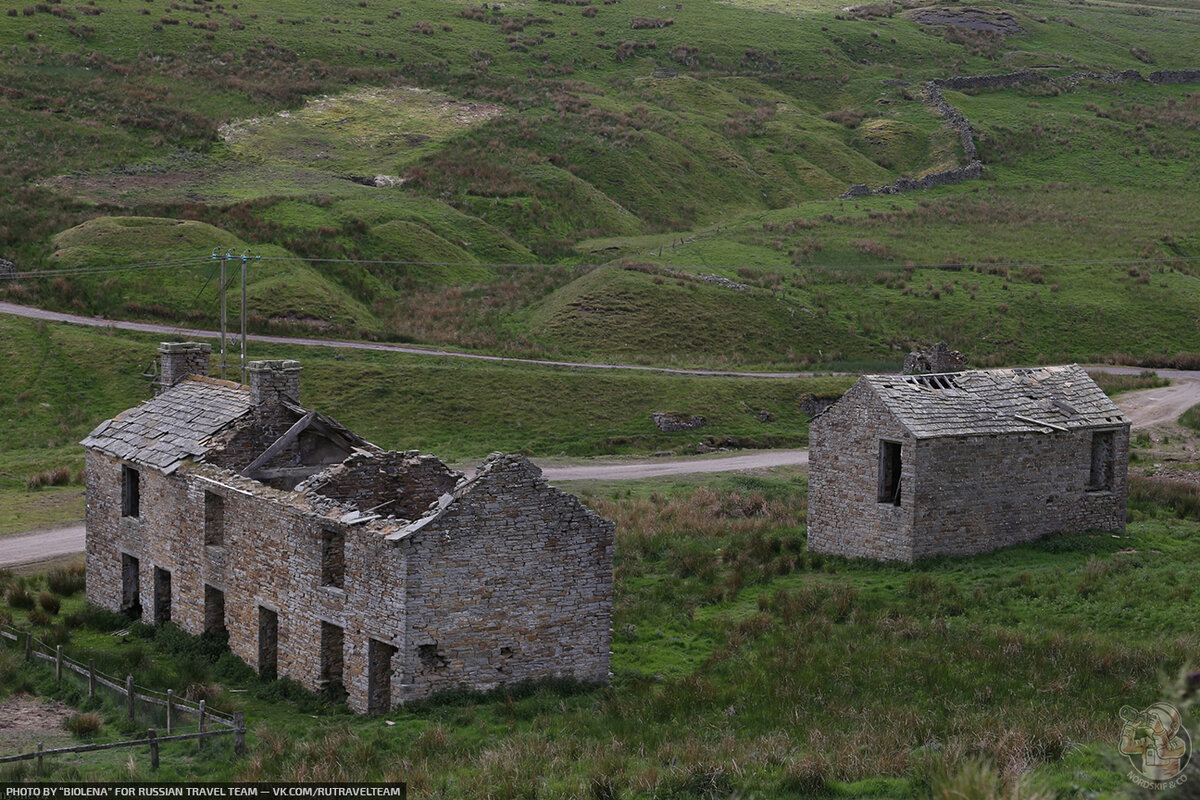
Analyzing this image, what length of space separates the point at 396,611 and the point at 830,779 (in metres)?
7.88

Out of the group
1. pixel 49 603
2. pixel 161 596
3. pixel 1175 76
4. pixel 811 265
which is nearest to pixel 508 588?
pixel 161 596

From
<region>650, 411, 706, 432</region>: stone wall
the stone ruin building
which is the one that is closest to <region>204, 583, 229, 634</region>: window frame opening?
<region>650, 411, 706, 432</region>: stone wall

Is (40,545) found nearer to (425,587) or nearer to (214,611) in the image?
(214,611)

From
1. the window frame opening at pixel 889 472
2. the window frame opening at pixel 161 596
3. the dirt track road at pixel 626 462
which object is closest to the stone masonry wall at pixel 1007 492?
the window frame opening at pixel 889 472

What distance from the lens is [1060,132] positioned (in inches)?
Result: 4045

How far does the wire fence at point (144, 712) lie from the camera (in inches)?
643

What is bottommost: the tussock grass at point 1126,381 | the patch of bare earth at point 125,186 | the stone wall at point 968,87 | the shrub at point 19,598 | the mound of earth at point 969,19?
the shrub at point 19,598

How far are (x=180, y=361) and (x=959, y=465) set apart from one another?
1896 cm

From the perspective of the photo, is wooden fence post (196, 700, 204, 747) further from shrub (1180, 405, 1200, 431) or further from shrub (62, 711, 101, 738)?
shrub (1180, 405, 1200, 431)

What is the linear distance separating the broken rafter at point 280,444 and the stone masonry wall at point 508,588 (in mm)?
6393

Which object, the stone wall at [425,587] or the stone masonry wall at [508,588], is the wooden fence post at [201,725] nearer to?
the stone wall at [425,587]

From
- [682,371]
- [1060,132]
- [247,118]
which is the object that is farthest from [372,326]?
[1060,132]

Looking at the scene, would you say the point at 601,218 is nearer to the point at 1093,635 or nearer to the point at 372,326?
the point at 372,326

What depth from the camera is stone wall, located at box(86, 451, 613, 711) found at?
19359mm
